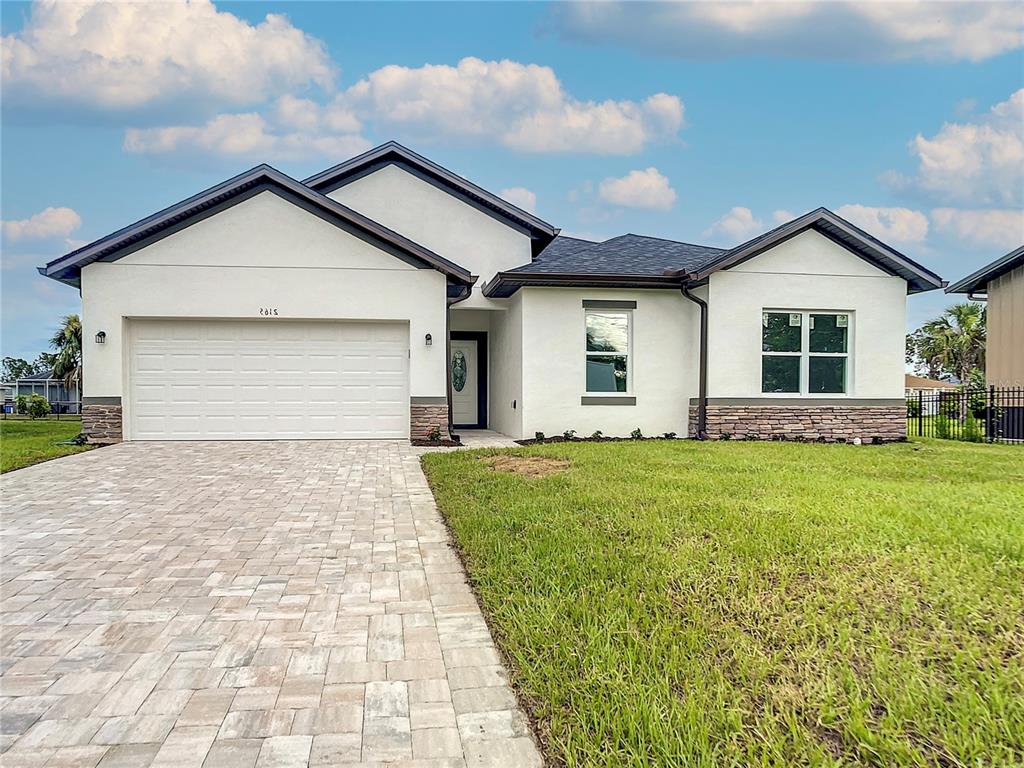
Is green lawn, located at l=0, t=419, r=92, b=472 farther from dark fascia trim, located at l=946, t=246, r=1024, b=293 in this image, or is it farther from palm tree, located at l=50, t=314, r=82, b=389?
dark fascia trim, located at l=946, t=246, r=1024, b=293

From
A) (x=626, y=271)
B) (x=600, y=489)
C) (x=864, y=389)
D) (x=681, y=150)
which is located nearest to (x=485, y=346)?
(x=626, y=271)

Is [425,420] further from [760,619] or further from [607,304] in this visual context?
[760,619]

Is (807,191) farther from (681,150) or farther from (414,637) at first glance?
(414,637)

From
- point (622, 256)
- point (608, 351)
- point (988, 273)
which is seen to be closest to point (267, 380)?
point (608, 351)

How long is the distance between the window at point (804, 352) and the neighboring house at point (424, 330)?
32 millimetres

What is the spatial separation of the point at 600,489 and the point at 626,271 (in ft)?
26.7

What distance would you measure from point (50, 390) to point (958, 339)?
51.8m

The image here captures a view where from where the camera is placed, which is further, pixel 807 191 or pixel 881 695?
pixel 807 191

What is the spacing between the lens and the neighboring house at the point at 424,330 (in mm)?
12578

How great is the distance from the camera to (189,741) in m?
2.59

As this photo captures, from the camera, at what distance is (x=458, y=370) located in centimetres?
1769

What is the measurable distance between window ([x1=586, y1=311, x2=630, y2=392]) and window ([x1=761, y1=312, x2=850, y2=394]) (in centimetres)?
293

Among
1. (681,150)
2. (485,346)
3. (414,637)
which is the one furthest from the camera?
(681,150)

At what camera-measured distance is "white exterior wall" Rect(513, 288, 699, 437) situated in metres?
13.7
